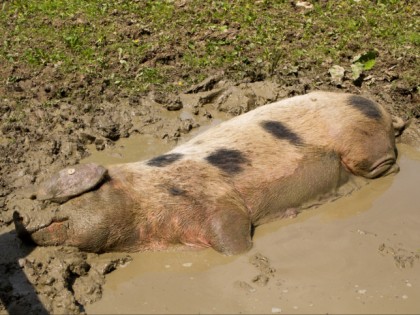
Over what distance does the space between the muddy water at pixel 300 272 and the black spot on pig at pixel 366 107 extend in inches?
36.8

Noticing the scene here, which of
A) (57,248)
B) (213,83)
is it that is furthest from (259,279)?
(213,83)

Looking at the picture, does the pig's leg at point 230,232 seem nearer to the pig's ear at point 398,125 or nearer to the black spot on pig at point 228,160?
the black spot on pig at point 228,160

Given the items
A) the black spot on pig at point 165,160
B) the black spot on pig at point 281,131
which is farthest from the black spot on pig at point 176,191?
the black spot on pig at point 281,131

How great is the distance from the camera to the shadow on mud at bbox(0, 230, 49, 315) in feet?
14.9

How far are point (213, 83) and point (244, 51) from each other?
3.16 ft

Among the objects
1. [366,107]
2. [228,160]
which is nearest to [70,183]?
[228,160]

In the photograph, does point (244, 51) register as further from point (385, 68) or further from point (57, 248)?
point (57, 248)

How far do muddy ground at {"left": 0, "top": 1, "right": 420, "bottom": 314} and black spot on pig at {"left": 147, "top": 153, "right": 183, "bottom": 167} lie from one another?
2.71 feet

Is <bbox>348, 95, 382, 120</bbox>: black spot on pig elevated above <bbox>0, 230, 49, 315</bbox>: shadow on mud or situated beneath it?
elevated above

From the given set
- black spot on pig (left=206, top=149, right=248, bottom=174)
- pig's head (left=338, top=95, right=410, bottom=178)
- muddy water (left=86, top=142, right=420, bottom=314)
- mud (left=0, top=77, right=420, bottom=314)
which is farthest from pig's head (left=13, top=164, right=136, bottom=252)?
pig's head (left=338, top=95, right=410, bottom=178)

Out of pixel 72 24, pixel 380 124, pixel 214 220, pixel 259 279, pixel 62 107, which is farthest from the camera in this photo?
pixel 72 24

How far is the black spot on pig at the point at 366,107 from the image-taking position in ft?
20.6

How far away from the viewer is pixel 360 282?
4898mm

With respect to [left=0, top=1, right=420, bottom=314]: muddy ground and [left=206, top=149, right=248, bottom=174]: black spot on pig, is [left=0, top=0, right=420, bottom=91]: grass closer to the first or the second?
[left=0, top=1, right=420, bottom=314]: muddy ground
